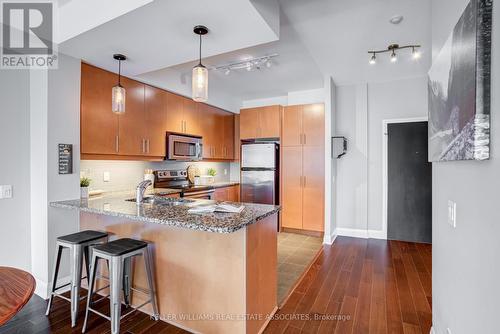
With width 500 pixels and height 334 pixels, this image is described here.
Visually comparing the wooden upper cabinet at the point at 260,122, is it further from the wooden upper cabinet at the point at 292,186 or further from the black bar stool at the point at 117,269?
the black bar stool at the point at 117,269

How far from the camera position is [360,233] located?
4500 millimetres

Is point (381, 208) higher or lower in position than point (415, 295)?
higher

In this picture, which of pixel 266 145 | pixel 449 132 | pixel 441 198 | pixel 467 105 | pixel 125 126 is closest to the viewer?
pixel 467 105

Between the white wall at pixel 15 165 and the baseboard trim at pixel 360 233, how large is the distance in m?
4.42

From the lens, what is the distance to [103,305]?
2359mm

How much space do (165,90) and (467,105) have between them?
12.1 feet

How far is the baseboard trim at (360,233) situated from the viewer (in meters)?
4.40

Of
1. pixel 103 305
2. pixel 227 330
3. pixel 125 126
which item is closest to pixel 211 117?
pixel 125 126

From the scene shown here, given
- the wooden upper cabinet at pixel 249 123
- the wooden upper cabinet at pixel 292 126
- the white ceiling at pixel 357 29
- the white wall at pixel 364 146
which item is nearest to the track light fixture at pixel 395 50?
the white ceiling at pixel 357 29

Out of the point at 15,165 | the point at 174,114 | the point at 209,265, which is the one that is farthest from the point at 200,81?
the point at 174,114

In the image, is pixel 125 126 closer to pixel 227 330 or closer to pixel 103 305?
pixel 103 305

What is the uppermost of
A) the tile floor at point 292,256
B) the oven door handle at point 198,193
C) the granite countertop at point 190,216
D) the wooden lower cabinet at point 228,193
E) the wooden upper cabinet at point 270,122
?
the wooden upper cabinet at point 270,122

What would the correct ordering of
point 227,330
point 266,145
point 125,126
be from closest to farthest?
1. point 227,330
2. point 125,126
3. point 266,145

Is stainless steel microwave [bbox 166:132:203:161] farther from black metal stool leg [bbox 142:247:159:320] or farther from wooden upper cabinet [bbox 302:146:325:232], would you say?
black metal stool leg [bbox 142:247:159:320]
